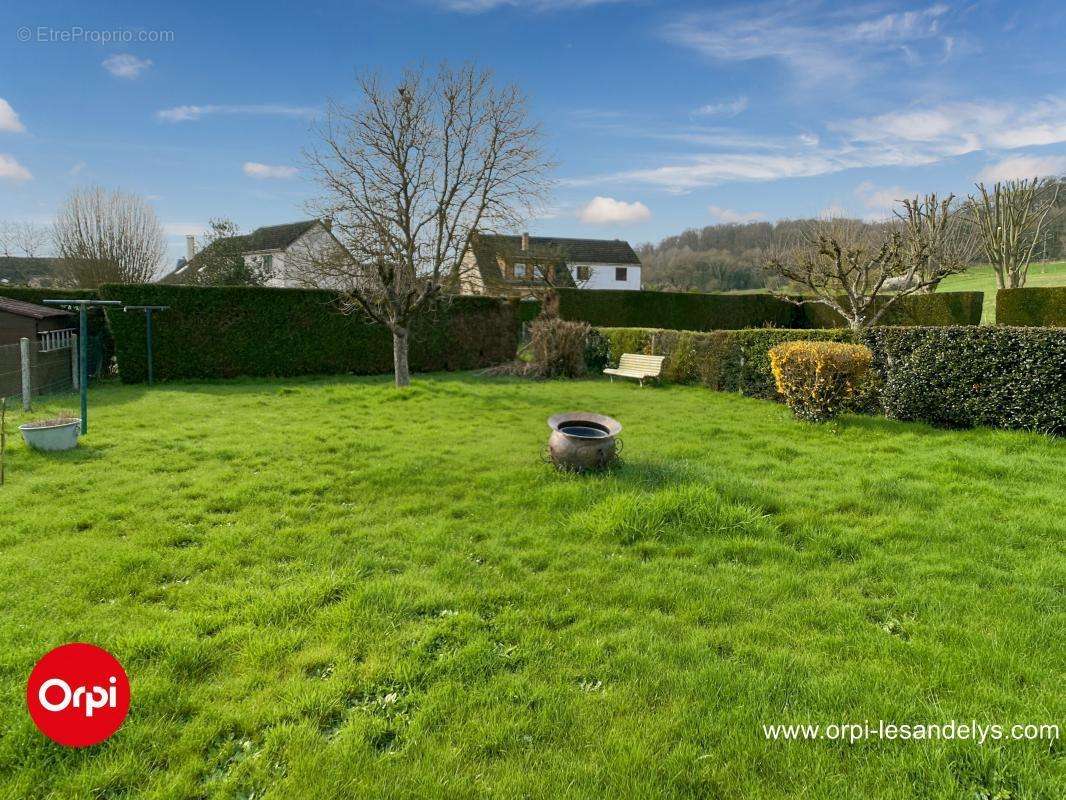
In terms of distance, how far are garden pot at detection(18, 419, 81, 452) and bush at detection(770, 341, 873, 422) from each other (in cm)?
1046

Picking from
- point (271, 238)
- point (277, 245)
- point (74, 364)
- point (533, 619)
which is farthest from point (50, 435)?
point (271, 238)

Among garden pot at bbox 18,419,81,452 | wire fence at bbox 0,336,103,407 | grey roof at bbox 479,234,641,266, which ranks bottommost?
garden pot at bbox 18,419,81,452

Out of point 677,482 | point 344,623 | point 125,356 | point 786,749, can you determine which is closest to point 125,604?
point 344,623

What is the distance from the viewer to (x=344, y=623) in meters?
3.44

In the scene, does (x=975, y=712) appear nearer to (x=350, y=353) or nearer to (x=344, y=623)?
(x=344, y=623)

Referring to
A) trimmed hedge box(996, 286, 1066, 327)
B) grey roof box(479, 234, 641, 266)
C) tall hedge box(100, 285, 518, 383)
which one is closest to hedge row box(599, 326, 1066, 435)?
tall hedge box(100, 285, 518, 383)

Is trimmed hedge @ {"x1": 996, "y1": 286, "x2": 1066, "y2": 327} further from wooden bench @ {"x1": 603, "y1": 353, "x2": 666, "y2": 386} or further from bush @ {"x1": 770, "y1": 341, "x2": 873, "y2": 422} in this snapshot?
bush @ {"x1": 770, "y1": 341, "x2": 873, "y2": 422}

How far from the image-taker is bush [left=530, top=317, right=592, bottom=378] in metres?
16.3

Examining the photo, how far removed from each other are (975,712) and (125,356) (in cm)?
1690

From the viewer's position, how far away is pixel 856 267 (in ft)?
48.4

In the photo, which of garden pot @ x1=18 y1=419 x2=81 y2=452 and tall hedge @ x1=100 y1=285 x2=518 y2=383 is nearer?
garden pot @ x1=18 y1=419 x2=81 y2=452

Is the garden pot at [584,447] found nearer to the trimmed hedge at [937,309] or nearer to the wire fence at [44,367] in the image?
the wire fence at [44,367]

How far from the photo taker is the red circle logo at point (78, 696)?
8.21ft

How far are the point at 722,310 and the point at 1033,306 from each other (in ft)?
37.0
